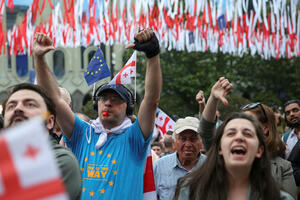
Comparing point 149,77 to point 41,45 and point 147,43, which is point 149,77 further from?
point 41,45

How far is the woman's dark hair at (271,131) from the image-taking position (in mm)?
4035

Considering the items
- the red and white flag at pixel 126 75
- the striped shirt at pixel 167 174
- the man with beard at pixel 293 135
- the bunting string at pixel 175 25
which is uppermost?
the bunting string at pixel 175 25

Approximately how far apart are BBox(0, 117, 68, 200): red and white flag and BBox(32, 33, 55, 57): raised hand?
2.04 m

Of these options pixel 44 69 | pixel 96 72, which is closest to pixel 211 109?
pixel 44 69

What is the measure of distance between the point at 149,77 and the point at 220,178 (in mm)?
998

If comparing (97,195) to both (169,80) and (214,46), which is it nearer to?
(214,46)

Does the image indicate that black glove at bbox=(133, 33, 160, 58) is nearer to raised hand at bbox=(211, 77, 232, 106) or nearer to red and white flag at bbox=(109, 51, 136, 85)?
raised hand at bbox=(211, 77, 232, 106)

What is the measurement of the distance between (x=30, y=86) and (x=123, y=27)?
10.8 metres

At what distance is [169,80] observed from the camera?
2953 centimetres

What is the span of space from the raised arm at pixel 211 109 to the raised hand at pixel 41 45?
50.8 inches

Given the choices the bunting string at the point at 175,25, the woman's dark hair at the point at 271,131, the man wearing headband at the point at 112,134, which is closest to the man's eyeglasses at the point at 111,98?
the man wearing headband at the point at 112,134

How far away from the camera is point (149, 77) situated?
12.1 ft

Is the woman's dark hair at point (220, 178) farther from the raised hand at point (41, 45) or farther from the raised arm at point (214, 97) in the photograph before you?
the raised hand at point (41, 45)

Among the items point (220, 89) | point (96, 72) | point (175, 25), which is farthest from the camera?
point (175, 25)
